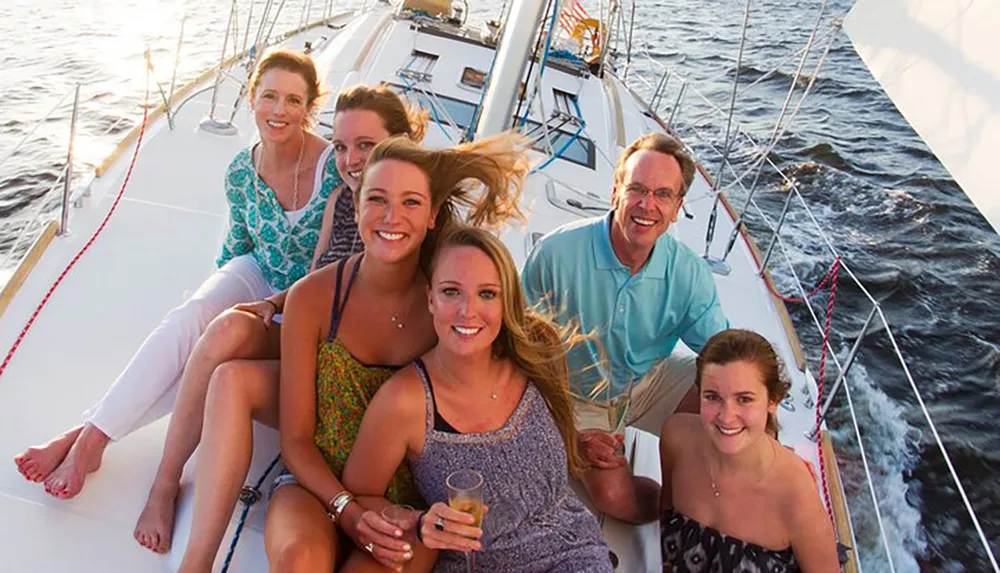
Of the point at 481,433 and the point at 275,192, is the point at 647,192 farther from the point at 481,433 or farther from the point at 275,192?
Result: the point at 275,192

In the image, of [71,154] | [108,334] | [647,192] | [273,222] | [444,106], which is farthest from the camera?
[444,106]

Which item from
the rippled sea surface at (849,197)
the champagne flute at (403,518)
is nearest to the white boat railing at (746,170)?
the rippled sea surface at (849,197)

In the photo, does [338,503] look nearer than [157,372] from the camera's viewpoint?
Yes

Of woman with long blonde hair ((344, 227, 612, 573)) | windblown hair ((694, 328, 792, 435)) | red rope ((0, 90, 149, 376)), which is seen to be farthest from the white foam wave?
red rope ((0, 90, 149, 376))

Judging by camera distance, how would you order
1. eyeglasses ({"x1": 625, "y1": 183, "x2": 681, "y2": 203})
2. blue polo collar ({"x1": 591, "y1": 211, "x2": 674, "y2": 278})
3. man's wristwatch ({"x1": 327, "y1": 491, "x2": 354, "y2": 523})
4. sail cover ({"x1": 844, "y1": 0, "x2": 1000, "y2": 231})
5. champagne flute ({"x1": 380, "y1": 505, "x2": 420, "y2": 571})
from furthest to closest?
blue polo collar ({"x1": 591, "y1": 211, "x2": 674, "y2": 278}) → eyeglasses ({"x1": 625, "y1": 183, "x2": 681, "y2": 203}) → man's wristwatch ({"x1": 327, "y1": 491, "x2": 354, "y2": 523}) → champagne flute ({"x1": 380, "y1": 505, "x2": 420, "y2": 571}) → sail cover ({"x1": 844, "y1": 0, "x2": 1000, "y2": 231})

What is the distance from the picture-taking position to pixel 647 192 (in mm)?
2408

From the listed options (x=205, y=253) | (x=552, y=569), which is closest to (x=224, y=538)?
(x=552, y=569)

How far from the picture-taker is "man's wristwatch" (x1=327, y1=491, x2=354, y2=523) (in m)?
1.90

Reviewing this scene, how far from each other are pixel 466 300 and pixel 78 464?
43.1 inches

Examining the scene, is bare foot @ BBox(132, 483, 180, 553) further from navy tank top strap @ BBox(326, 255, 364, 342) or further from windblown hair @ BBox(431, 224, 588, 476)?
windblown hair @ BBox(431, 224, 588, 476)

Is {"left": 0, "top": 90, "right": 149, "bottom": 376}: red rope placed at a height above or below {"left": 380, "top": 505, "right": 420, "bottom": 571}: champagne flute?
below

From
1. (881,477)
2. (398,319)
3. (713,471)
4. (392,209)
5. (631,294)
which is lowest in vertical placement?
(881,477)

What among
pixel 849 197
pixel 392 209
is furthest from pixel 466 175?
pixel 849 197

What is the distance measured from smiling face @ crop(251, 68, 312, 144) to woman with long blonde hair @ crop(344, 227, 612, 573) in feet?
2.93
